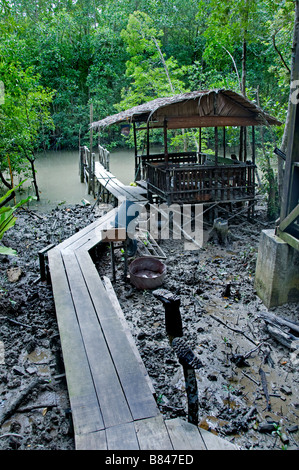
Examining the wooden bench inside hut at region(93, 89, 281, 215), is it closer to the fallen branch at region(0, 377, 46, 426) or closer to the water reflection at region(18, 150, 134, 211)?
the water reflection at region(18, 150, 134, 211)

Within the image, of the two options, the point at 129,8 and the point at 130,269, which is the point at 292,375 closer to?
the point at 130,269

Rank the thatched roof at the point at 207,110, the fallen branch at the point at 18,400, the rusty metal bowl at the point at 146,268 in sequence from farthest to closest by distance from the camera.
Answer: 1. the thatched roof at the point at 207,110
2. the rusty metal bowl at the point at 146,268
3. the fallen branch at the point at 18,400

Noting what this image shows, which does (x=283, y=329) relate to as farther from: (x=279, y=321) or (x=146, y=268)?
(x=146, y=268)

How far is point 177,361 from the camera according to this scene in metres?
4.42

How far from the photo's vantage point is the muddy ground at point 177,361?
3.42m

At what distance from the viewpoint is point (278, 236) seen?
561 cm

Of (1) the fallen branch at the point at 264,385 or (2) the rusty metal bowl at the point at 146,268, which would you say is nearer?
(1) the fallen branch at the point at 264,385

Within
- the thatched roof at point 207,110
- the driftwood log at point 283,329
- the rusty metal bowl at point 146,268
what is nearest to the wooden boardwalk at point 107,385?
the rusty metal bowl at point 146,268

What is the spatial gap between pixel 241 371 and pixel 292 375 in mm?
639

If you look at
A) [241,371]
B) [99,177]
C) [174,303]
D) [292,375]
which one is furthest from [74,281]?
[99,177]

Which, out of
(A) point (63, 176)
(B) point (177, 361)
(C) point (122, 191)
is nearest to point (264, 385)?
(B) point (177, 361)

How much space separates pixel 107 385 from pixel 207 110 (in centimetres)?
716

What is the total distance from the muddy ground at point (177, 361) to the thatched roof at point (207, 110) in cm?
362

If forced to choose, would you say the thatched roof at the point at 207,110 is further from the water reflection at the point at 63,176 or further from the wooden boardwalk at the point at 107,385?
the water reflection at the point at 63,176
